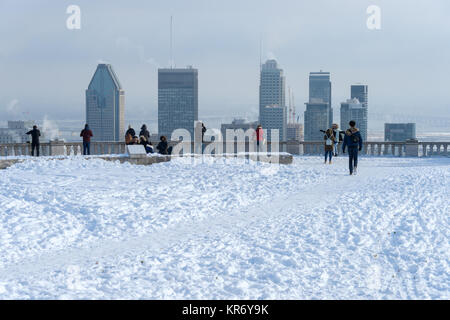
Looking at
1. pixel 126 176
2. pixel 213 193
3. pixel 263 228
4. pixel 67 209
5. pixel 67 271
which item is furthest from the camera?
pixel 126 176

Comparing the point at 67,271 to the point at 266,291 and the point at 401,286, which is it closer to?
the point at 266,291

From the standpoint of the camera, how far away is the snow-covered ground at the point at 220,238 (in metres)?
8.56

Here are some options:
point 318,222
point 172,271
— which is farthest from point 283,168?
point 172,271

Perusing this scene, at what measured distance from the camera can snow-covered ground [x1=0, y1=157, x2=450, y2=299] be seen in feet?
28.1

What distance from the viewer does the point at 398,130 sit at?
175 m

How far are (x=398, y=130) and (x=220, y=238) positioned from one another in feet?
567

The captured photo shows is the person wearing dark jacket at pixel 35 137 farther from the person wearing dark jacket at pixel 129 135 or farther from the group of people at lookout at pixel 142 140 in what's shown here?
the person wearing dark jacket at pixel 129 135

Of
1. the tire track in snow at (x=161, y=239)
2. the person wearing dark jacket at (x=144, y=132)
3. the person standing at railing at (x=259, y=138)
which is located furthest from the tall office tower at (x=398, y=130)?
the tire track in snow at (x=161, y=239)

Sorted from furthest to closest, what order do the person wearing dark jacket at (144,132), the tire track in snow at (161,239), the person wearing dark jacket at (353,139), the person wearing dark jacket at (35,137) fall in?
the person wearing dark jacket at (144,132) → the person wearing dark jacket at (35,137) → the person wearing dark jacket at (353,139) → the tire track in snow at (161,239)

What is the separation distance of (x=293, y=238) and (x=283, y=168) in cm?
1212

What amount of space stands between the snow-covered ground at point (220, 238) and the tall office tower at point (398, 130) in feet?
514

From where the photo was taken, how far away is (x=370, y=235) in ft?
37.8

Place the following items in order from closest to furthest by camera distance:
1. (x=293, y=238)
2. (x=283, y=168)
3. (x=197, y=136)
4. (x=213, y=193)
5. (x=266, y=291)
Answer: (x=266, y=291) → (x=293, y=238) → (x=213, y=193) → (x=283, y=168) → (x=197, y=136)

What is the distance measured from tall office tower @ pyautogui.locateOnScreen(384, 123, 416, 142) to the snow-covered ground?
157 meters
